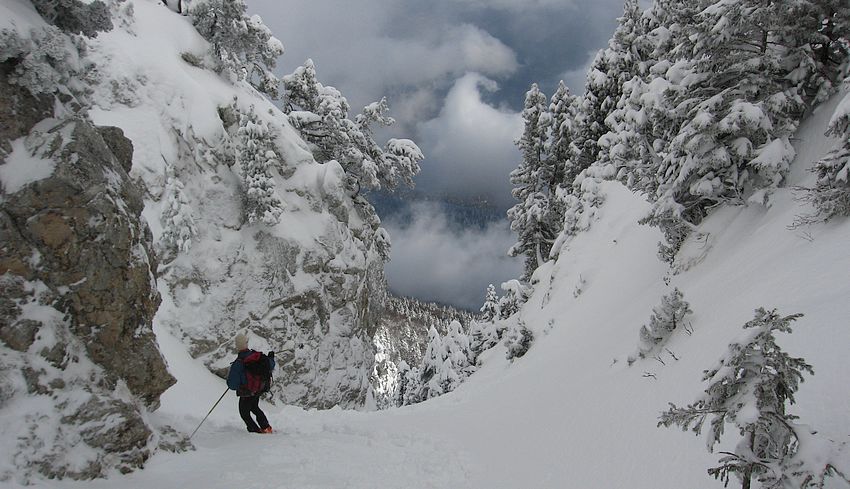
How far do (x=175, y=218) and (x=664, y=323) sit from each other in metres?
15.8

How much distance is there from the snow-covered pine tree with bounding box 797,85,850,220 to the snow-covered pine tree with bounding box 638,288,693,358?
2.43m

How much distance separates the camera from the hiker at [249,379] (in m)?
8.46

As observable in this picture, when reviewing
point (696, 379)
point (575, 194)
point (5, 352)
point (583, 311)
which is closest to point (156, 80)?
point (5, 352)

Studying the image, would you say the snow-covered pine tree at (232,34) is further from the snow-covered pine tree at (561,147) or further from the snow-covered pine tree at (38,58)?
the snow-covered pine tree at (561,147)

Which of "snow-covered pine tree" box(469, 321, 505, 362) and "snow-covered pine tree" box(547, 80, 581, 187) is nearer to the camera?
"snow-covered pine tree" box(469, 321, 505, 362)

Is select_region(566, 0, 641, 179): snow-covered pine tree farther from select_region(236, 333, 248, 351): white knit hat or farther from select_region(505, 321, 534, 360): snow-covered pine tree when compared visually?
select_region(236, 333, 248, 351): white knit hat

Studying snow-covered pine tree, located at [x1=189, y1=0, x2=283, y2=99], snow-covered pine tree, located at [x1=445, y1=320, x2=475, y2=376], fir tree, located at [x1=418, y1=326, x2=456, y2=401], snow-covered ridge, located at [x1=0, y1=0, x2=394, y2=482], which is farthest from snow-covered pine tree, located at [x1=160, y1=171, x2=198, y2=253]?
fir tree, located at [x1=418, y1=326, x2=456, y2=401]

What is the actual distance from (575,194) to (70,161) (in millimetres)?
28608

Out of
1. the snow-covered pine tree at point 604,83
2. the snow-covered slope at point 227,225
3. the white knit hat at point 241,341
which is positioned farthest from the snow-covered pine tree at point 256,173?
the snow-covered pine tree at point 604,83

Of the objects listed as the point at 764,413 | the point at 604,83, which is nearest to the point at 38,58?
the point at 764,413

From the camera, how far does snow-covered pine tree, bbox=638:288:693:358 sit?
853cm

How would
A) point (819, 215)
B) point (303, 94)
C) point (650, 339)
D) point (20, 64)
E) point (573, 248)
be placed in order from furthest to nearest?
point (303, 94), point (573, 248), point (650, 339), point (819, 215), point (20, 64)

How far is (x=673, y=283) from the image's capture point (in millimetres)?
11438

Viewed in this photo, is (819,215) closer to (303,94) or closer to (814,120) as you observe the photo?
(814,120)
